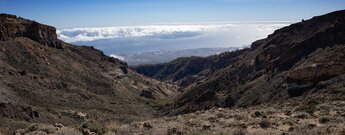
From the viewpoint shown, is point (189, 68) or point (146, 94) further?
point (189, 68)

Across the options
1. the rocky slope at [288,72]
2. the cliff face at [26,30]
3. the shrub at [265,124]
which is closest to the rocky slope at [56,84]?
the cliff face at [26,30]

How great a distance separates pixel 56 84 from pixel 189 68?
93313 mm

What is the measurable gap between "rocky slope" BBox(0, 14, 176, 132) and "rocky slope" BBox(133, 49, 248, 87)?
3285cm

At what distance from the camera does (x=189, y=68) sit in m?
153

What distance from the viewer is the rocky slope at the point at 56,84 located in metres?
45.2

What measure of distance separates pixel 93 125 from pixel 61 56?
68.5 metres

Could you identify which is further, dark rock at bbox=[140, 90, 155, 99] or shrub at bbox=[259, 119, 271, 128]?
dark rock at bbox=[140, 90, 155, 99]

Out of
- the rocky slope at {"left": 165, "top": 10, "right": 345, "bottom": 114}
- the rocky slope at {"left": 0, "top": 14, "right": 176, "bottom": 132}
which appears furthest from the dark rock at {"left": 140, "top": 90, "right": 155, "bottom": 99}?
the rocky slope at {"left": 165, "top": 10, "right": 345, "bottom": 114}

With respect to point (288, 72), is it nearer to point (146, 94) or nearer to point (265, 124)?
point (265, 124)

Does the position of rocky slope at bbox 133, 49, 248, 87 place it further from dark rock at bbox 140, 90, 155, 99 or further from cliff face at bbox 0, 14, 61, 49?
cliff face at bbox 0, 14, 61, 49

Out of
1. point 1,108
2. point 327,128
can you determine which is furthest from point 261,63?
point 327,128

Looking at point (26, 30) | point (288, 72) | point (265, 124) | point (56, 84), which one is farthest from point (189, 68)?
point (265, 124)

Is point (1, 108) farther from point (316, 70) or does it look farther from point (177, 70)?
point (177, 70)

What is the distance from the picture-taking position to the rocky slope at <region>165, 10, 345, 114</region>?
4006 centimetres
